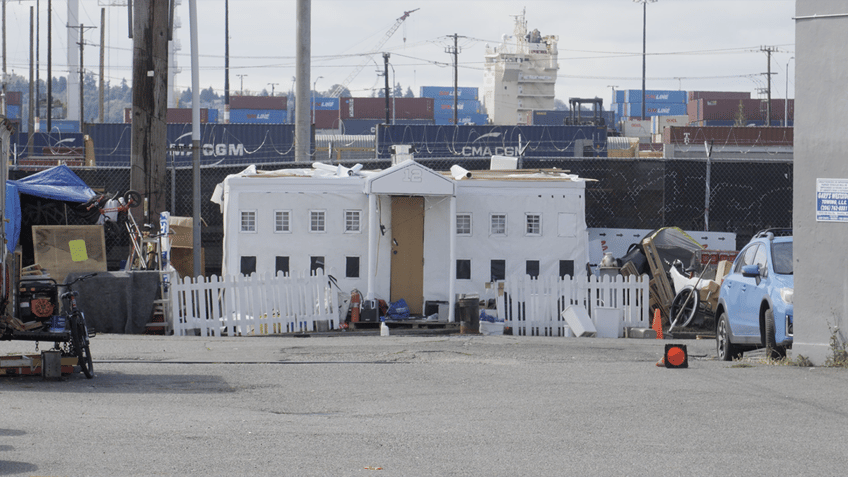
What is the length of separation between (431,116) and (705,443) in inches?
3623

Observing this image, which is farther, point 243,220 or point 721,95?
point 721,95

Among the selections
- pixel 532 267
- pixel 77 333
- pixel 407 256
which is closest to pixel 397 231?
pixel 407 256

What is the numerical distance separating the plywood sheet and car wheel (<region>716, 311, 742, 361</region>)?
10.6 m

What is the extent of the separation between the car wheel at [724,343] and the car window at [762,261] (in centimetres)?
82

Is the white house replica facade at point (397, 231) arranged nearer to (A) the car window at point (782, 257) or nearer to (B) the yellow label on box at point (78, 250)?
(B) the yellow label on box at point (78, 250)

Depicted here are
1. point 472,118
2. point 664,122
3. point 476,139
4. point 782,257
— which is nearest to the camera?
point 782,257

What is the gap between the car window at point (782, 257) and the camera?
11.3m

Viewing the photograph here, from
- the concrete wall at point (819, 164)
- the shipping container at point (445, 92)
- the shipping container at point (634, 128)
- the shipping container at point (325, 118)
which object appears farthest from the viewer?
the shipping container at point (445, 92)

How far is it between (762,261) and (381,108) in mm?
84763

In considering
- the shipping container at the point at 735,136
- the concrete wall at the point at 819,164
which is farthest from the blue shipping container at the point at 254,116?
the concrete wall at the point at 819,164

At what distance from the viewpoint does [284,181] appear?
59.9 ft

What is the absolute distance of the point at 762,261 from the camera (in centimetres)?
1163

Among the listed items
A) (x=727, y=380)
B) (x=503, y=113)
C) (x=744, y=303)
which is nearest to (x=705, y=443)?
(x=727, y=380)

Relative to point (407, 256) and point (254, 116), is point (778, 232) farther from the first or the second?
point (254, 116)
